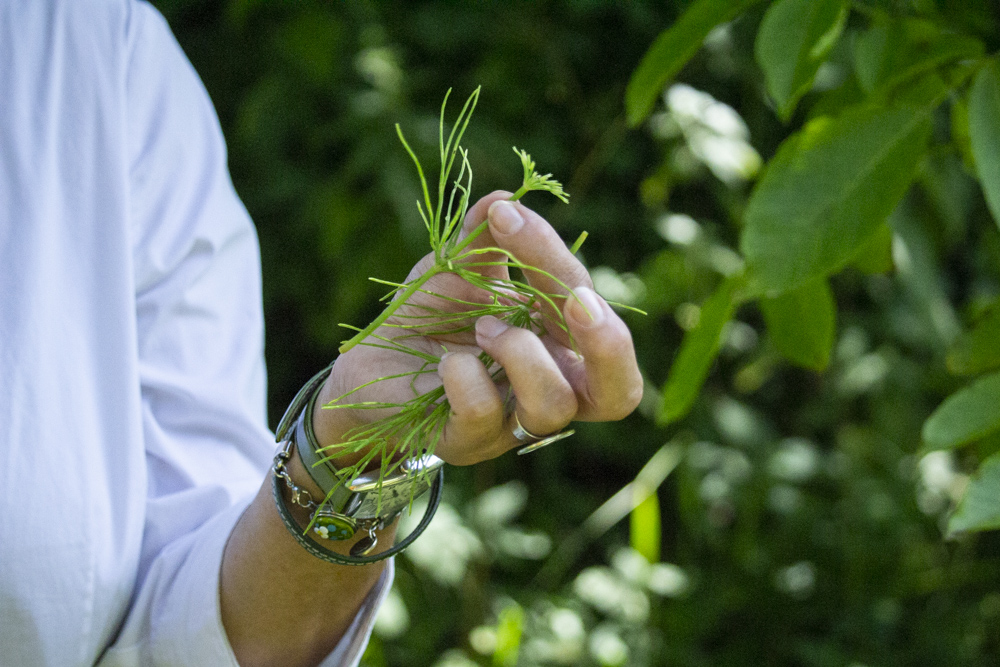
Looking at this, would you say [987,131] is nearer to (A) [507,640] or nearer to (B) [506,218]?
(B) [506,218]

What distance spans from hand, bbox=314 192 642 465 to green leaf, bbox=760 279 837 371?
22 cm

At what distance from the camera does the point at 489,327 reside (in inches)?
11.9

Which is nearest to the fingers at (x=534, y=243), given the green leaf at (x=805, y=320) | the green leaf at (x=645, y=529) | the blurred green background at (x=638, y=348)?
the green leaf at (x=805, y=320)

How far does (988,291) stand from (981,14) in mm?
677

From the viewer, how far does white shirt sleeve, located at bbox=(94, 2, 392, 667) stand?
45 centimetres

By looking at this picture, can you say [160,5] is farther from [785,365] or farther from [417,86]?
[785,365]

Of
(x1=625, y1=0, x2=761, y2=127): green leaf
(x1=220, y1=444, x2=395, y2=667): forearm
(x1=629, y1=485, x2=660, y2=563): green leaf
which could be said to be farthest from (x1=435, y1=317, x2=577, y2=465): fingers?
(x1=629, y1=485, x2=660, y2=563): green leaf

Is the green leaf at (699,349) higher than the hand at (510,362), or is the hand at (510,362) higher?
the hand at (510,362)

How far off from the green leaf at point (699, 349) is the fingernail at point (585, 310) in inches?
7.1

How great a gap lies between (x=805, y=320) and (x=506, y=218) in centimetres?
27

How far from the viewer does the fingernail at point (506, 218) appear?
292 mm

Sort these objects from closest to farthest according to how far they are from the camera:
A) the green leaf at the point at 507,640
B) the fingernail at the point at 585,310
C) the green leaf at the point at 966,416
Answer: the fingernail at the point at 585,310
the green leaf at the point at 966,416
the green leaf at the point at 507,640

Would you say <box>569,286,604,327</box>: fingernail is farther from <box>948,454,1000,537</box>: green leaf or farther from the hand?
<box>948,454,1000,537</box>: green leaf

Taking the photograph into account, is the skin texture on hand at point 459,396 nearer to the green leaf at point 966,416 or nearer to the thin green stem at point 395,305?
the thin green stem at point 395,305
